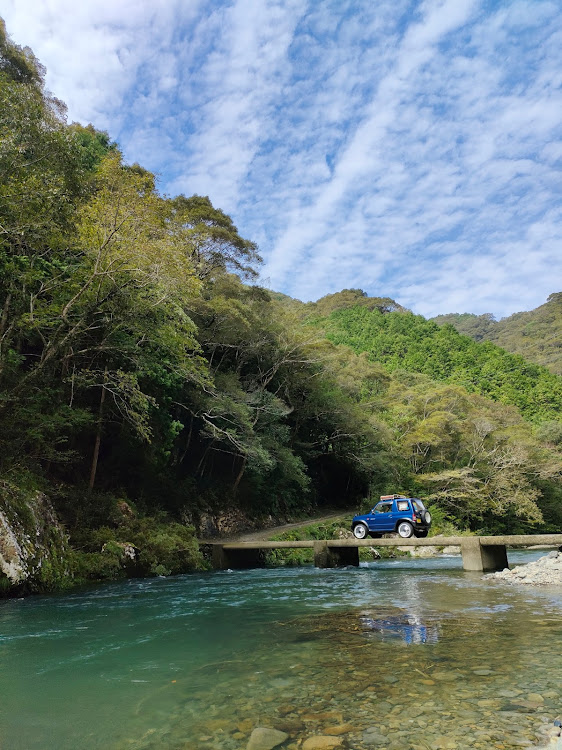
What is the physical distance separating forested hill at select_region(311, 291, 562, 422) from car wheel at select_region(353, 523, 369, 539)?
34.2 meters

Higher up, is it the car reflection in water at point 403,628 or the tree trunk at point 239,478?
the tree trunk at point 239,478

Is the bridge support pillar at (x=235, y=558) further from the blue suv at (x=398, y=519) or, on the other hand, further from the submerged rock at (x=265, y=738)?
the submerged rock at (x=265, y=738)

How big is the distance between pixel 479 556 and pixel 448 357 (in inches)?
2054

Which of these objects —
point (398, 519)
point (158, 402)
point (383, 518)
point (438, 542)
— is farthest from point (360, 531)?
point (158, 402)

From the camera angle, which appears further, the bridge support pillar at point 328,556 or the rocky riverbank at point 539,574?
the bridge support pillar at point 328,556

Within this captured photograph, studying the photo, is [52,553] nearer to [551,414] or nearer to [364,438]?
[364,438]

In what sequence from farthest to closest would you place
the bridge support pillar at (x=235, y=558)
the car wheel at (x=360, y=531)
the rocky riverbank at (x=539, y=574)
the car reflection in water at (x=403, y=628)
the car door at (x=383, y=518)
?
1. the bridge support pillar at (x=235, y=558)
2. the car wheel at (x=360, y=531)
3. the car door at (x=383, y=518)
4. the rocky riverbank at (x=539, y=574)
5. the car reflection in water at (x=403, y=628)

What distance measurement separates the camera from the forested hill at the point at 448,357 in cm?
5375

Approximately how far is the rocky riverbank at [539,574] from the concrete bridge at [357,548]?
603 millimetres

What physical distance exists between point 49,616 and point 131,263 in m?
8.16

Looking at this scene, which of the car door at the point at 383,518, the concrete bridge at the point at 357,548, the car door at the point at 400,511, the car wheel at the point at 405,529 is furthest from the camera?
the car door at the point at 383,518

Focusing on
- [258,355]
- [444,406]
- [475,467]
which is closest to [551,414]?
[444,406]

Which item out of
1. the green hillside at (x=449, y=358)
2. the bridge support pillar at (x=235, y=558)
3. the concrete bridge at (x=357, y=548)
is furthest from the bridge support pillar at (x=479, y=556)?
the green hillside at (x=449, y=358)

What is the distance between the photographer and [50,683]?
15.8 feet
